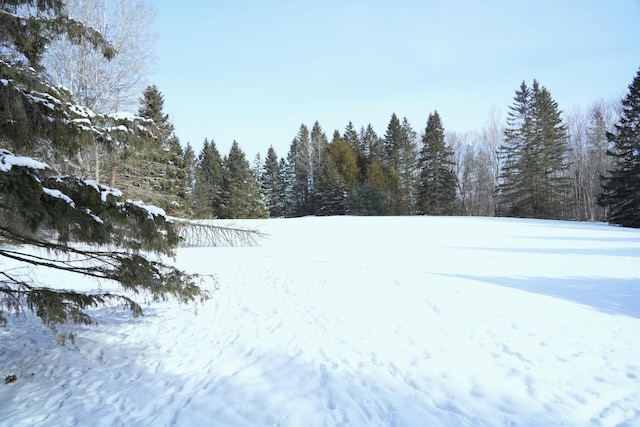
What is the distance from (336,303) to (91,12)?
14.5m

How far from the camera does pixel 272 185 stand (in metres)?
45.0

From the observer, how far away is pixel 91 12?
12.4 m

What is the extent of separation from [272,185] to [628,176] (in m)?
36.0

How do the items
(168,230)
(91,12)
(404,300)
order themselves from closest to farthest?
(168,230)
(404,300)
(91,12)

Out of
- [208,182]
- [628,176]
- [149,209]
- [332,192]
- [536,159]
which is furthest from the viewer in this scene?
[208,182]

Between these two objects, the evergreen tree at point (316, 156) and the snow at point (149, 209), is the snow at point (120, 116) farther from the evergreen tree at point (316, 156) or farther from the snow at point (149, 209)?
the evergreen tree at point (316, 156)

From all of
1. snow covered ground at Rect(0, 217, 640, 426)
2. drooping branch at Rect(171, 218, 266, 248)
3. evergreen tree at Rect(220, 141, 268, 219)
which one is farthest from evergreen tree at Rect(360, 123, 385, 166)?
drooping branch at Rect(171, 218, 266, 248)

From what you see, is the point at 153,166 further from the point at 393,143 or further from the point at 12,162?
the point at 393,143

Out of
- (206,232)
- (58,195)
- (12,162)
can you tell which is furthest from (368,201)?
(12,162)

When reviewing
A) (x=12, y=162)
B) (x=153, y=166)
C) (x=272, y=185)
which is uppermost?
(x=272, y=185)

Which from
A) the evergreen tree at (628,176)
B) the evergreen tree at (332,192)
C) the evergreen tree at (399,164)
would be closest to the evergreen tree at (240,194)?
the evergreen tree at (332,192)

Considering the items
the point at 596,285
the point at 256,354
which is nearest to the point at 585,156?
the point at 596,285

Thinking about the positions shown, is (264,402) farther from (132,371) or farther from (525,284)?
(525,284)

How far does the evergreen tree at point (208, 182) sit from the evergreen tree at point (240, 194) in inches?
65.0
